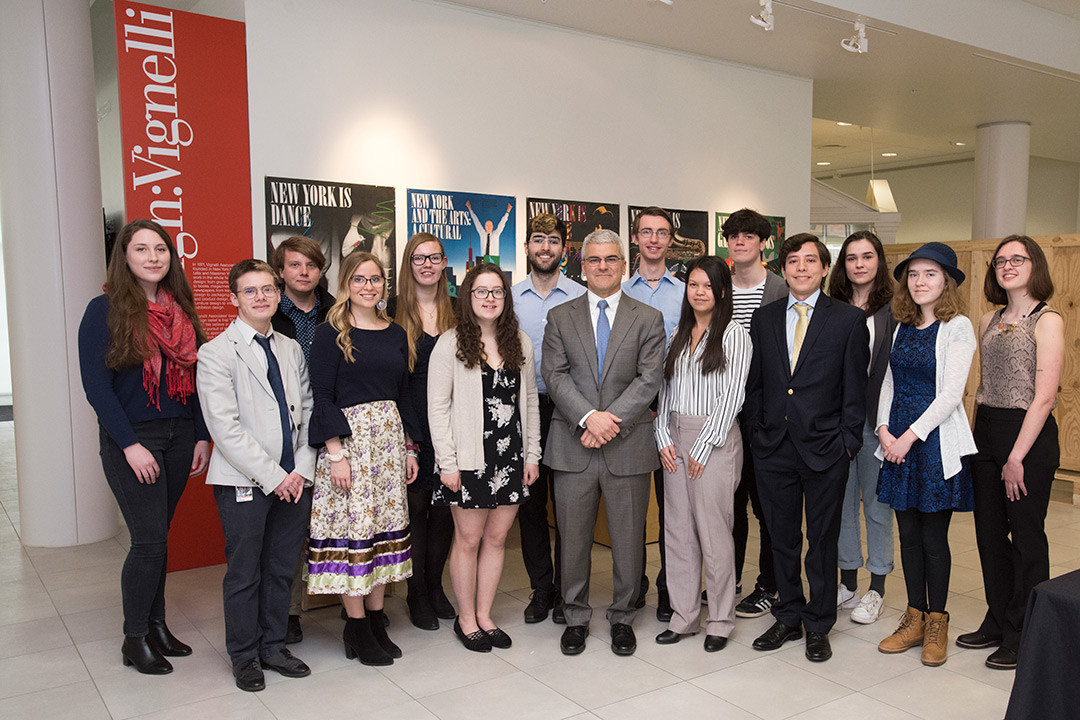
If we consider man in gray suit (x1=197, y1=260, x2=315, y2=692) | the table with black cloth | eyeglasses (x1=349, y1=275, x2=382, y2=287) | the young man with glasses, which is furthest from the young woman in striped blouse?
man in gray suit (x1=197, y1=260, x2=315, y2=692)

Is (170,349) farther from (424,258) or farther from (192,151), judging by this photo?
(192,151)

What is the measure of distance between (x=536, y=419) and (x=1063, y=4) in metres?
6.81

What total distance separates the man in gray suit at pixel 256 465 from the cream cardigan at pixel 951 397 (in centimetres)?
264

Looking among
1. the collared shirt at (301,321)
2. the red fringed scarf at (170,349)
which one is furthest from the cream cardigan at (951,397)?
the red fringed scarf at (170,349)

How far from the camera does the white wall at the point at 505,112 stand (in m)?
5.23

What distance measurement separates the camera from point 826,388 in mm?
3539

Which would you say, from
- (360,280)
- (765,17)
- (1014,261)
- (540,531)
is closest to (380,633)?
(540,531)

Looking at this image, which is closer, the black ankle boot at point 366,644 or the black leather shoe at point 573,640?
the black ankle boot at point 366,644

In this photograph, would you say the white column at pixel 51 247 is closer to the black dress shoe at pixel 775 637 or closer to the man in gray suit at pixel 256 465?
the man in gray suit at pixel 256 465

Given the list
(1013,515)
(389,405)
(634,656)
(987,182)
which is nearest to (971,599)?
(1013,515)

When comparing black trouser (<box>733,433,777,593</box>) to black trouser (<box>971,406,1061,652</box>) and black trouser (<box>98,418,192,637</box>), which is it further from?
black trouser (<box>98,418,192,637</box>)

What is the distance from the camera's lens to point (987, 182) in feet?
31.7

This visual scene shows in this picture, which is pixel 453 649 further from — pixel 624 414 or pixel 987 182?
pixel 987 182

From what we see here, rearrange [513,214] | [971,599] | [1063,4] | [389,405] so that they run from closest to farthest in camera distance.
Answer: [389,405] < [971,599] < [513,214] < [1063,4]
